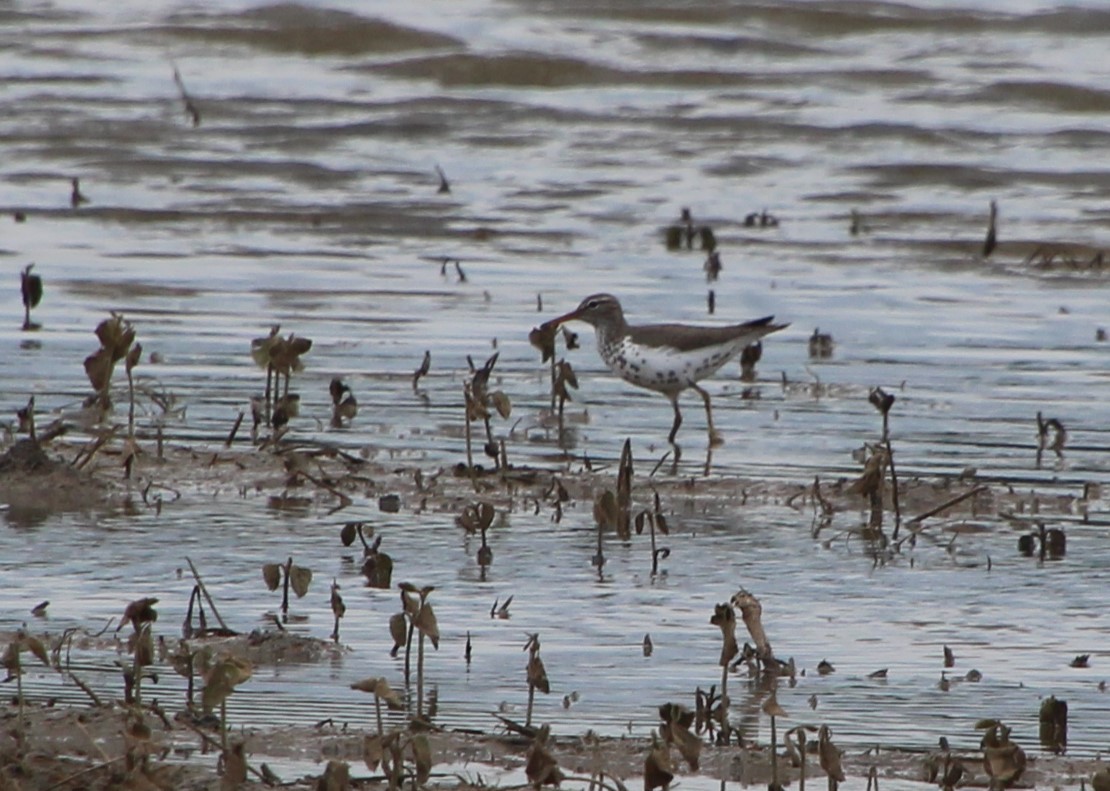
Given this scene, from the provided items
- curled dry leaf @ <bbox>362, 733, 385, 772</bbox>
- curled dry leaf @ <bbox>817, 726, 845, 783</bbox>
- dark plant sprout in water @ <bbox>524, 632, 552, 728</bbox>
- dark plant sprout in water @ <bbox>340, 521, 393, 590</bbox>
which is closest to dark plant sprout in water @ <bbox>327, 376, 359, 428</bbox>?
dark plant sprout in water @ <bbox>340, 521, 393, 590</bbox>

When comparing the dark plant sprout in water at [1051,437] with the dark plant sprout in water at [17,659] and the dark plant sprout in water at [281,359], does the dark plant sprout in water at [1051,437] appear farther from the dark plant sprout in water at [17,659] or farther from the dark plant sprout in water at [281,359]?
the dark plant sprout in water at [17,659]

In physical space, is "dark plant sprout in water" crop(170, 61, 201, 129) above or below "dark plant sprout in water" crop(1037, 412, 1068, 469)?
above

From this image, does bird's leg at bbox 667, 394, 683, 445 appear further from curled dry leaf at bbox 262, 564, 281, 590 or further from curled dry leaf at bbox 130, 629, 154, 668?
curled dry leaf at bbox 130, 629, 154, 668

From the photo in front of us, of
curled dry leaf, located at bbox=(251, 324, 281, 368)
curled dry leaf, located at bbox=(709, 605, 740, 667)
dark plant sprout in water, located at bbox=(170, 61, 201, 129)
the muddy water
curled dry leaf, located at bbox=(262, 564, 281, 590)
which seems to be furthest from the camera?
dark plant sprout in water, located at bbox=(170, 61, 201, 129)

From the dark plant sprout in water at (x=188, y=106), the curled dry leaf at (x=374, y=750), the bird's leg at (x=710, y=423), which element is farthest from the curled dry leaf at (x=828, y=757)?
the dark plant sprout in water at (x=188, y=106)

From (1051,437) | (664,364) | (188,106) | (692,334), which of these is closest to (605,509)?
(1051,437)

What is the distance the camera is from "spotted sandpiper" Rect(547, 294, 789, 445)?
9.80 meters

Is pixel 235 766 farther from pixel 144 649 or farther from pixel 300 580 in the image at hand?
pixel 300 580

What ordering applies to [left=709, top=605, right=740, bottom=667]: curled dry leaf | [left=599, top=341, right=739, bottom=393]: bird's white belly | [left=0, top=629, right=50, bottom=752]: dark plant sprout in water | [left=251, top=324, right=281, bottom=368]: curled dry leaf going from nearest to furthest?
[left=0, top=629, right=50, bottom=752]: dark plant sprout in water
[left=709, top=605, right=740, bottom=667]: curled dry leaf
[left=251, top=324, right=281, bottom=368]: curled dry leaf
[left=599, top=341, right=739, bottom=393]: bird's white belly

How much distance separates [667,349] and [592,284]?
144 inches

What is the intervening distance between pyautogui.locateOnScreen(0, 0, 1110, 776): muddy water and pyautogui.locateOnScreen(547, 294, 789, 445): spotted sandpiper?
0.72 ft

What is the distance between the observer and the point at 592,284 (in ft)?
44.1

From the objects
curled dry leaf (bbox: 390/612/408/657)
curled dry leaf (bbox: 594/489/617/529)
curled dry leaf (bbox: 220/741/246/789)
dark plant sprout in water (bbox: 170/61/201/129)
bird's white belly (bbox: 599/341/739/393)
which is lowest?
curled dry leaf (bbox: 220/741/246/789)

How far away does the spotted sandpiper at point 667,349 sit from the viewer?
980cm
